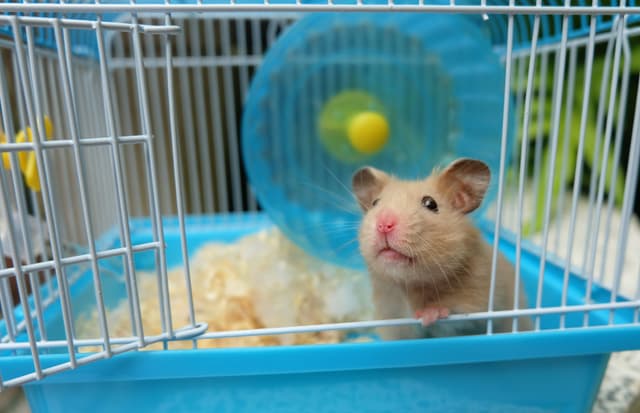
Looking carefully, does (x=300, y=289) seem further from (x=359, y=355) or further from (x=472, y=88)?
(x=472, y=88)

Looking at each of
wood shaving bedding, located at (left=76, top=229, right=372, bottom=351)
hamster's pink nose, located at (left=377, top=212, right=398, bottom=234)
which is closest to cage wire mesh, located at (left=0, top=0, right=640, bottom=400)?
wood shaving bedding, located at (left=76, top=229, right=372, bottom=351)

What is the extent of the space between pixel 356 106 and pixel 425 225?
789 millimetres

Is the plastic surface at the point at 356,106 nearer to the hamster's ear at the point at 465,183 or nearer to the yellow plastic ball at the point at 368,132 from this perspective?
the yellow plastic ball at the point at 368,132

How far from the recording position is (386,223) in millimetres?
755

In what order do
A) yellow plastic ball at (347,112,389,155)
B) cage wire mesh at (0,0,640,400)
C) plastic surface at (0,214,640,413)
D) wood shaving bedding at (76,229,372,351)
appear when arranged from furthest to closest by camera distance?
yellow plastic ball at (347,112,389,155) → wood shaving bedding at (76,229,372,351) → plastic surface at (0,214,640,413) → cage wire mesh at (0,0,640,400)

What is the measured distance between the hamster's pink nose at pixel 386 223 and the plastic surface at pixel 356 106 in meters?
0.45

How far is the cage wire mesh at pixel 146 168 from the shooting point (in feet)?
2.14

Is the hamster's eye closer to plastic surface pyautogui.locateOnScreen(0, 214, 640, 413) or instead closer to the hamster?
the hamster

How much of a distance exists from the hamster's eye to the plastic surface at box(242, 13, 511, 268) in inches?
16.6

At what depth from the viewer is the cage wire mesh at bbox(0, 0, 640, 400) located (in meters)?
0.65

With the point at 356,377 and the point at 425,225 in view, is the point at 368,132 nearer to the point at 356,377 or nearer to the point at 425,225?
the point at 425,225

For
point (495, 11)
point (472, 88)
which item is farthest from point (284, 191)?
point (495, 11)

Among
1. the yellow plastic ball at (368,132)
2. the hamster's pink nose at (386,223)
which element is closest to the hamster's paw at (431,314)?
the hamster's pink nose at (386,223)

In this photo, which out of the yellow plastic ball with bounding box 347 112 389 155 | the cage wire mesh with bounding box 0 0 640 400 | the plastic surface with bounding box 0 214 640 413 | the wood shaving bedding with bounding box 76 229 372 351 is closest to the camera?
the cage wire mesh with bounding box 0 0 640 400
